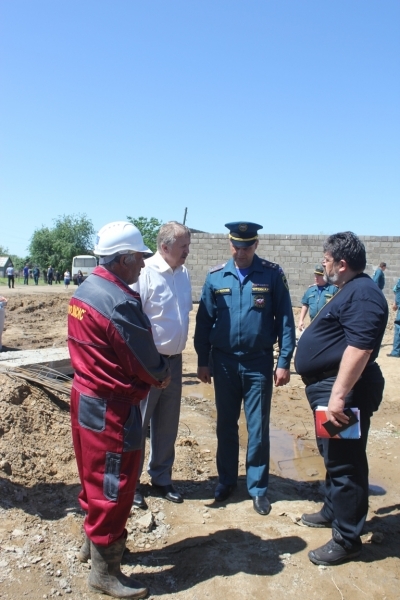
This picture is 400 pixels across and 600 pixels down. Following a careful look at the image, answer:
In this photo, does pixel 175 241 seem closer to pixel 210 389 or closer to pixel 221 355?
pixel 221 355

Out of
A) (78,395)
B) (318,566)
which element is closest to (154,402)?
(78,395)

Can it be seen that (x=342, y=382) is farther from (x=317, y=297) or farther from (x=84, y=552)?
(x=317, y=297)

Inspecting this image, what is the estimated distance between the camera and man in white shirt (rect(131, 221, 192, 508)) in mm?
3879

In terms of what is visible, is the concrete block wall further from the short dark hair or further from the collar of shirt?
the short dark hair

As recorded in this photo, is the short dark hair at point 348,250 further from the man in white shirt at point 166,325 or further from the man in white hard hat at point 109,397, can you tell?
the man in white hard hat at point 109,397

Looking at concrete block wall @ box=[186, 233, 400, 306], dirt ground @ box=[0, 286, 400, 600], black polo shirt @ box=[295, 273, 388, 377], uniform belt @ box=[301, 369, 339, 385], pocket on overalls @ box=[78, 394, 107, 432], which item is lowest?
dirt ground @ box=[0, 286, 400, 600]

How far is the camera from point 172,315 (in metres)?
3.92

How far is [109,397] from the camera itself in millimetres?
2727

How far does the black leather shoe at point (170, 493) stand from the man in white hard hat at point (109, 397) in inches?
46.3

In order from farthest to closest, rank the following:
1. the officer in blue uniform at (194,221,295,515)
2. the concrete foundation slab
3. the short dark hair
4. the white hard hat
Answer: the concrete foundation slab
the officer in blue uniform at (194,221,295,515)
the short dark hair
the white hard hat

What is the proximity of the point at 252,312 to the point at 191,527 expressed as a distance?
60.7 inches

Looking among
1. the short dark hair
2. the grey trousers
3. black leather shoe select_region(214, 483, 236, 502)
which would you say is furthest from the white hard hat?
black leather shoe select_region(214, 483, 236, 502)

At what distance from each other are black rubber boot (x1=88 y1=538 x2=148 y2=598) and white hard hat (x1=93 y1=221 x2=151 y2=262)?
4.88 ft

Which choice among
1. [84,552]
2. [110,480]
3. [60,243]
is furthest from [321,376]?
[60,243]
